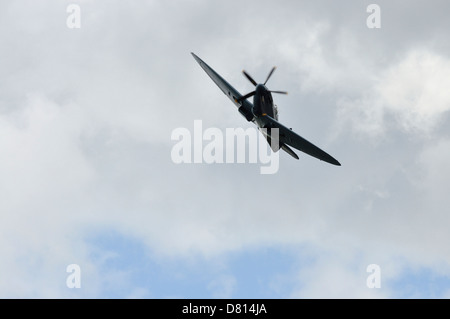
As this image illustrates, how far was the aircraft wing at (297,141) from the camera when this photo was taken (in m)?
55.1

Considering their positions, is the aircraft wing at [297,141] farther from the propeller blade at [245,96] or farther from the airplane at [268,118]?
the propeller blade at [245,96]

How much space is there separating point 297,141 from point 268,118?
183 inches

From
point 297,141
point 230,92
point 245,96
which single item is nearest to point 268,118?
→ point 245,96

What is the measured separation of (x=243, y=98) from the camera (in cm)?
5581

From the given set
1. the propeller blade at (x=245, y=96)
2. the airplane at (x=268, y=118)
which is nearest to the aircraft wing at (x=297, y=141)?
the airplane at (x=268, y=118)

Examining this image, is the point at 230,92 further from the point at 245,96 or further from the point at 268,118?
the point at 268,118

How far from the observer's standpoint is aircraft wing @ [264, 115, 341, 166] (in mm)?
55112
